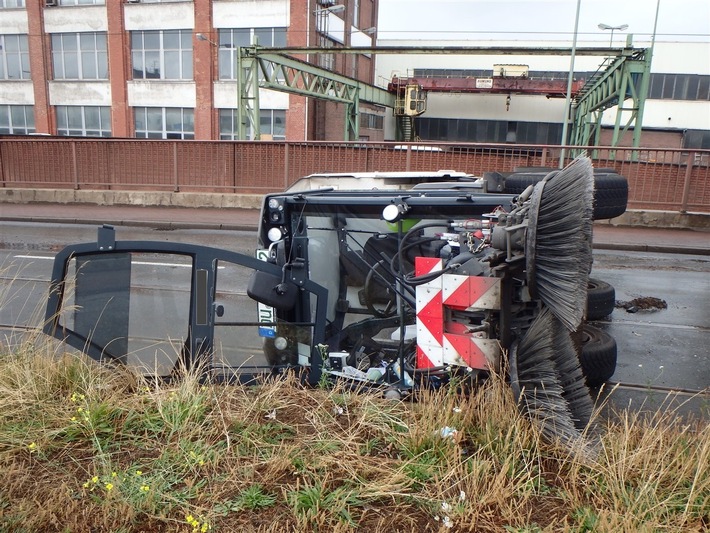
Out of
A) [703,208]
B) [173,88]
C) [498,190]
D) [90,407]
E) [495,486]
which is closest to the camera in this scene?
[495,486]

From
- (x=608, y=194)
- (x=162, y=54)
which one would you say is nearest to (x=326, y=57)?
(x=162, y=54)

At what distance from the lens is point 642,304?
27.6 ft

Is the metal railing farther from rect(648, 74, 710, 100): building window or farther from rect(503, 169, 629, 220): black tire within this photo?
rect(648, 74, 710, 100): building window

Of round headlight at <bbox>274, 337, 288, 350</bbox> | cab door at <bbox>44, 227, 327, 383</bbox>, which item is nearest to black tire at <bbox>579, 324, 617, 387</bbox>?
cab door at <bbox>44, 227, 327, 383</bbox>

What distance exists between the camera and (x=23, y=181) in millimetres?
20312

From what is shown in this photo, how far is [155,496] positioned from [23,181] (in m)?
20.8

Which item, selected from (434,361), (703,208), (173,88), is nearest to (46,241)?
(434,361)

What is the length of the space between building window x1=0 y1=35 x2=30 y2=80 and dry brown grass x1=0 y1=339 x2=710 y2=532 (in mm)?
42432

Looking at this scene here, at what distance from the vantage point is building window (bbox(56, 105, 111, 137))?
124 feet

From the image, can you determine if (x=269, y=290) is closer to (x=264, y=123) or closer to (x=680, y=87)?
(x=264, y=123)

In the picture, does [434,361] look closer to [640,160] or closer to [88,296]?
[88,296]

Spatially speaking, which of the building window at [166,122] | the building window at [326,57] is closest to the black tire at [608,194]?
the building window at [326,57]

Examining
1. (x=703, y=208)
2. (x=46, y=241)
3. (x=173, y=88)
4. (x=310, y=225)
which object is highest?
(x=173, y=88)

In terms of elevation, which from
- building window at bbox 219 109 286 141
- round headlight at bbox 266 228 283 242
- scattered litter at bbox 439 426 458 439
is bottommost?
scattered litter at bbox 439 426 458 439
